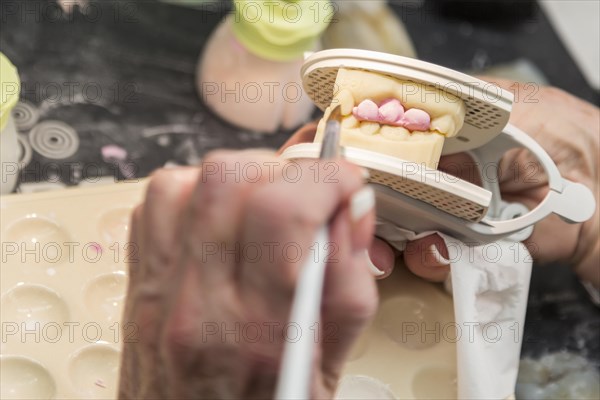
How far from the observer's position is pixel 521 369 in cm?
83

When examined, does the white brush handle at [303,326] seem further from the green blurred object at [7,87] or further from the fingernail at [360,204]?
the green blurred object at [7,87]

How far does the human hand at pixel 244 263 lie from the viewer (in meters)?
0.36

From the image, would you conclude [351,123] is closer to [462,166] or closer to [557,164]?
[462,166]

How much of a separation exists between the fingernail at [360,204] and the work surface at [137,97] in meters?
0.54

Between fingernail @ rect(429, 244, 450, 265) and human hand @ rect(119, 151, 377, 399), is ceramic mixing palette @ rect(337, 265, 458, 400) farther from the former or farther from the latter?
human hand @ rect(119, 151, 377, 399)

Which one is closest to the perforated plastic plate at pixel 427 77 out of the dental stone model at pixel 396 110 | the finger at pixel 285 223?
the dental stone model at pixel 396 110

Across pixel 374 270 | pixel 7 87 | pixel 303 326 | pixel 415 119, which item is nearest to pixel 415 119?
pixel 415 119

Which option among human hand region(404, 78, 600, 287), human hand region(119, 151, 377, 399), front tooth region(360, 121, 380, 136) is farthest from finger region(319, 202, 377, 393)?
human hand region(404, 78, 600, 287)

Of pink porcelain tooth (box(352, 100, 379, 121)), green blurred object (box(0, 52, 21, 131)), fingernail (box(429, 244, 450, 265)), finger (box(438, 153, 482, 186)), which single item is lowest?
fingernail (box(429, 244, 450, 265))

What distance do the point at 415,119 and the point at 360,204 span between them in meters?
0.22

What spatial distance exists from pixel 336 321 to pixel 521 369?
0.50 metres

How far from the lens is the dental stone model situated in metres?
0.58

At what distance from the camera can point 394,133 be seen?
58 centimetres

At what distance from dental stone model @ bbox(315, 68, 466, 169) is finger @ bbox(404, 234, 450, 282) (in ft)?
0.39
